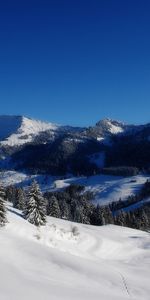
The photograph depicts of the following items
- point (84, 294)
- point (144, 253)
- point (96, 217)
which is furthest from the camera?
point (96, 217)

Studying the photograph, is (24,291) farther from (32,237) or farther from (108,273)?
(32,237)

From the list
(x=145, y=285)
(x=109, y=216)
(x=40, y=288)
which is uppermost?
(x=40, y=288)

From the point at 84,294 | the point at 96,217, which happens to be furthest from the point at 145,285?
the point at 96,217

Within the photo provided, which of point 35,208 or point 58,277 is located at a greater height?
point 35,208

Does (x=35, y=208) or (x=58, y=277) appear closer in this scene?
(x=58, y=277)

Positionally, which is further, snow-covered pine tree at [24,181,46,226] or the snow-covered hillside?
snow-covered pine tree at [24,181,46,226]

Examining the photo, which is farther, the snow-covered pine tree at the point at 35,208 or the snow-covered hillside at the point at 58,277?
the snow-covered pine tree at the point at 35,208

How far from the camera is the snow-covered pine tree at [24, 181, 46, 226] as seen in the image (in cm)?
5241

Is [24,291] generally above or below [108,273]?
above

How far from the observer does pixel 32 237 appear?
45.6 meters

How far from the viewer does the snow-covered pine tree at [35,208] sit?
52406mm

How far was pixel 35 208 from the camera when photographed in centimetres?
5350

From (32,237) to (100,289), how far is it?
23302 mm

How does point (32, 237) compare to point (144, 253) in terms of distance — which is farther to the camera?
point (144, 253)
